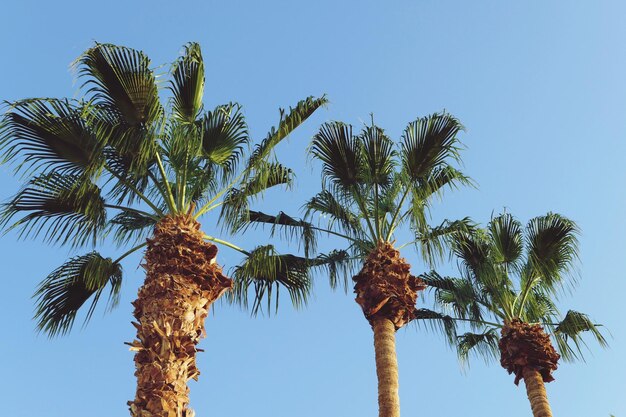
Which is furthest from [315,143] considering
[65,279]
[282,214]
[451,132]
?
[65,279]

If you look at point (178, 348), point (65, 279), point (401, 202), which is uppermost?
point (401, 202)

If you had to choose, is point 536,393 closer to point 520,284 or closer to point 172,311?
point 520,284

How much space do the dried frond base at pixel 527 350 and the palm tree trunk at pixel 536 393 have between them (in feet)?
Result: 0.37

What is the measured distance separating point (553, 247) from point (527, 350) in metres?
2.18

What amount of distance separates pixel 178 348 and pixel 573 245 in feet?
30.6

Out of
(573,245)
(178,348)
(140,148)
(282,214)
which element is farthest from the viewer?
(573,245)

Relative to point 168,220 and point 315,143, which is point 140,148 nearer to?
point 168,220

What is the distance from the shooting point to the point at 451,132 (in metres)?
12.7

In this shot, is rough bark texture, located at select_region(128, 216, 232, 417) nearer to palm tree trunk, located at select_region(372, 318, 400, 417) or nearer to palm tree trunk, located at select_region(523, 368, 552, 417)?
palm tree trunk, located at select_region(372, 318, 400, 417)

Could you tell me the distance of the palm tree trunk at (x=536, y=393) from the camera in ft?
49.6

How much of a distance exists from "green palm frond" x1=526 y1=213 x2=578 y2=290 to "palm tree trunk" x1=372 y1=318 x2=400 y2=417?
4673mm

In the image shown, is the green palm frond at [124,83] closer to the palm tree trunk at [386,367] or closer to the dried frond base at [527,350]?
the palm tree trunk at [386,367]

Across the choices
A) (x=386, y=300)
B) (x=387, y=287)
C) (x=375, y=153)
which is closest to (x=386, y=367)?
(x=386, y=300)

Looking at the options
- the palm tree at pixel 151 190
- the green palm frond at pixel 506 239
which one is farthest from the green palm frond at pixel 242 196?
the green palm frond at pixel 506 239
